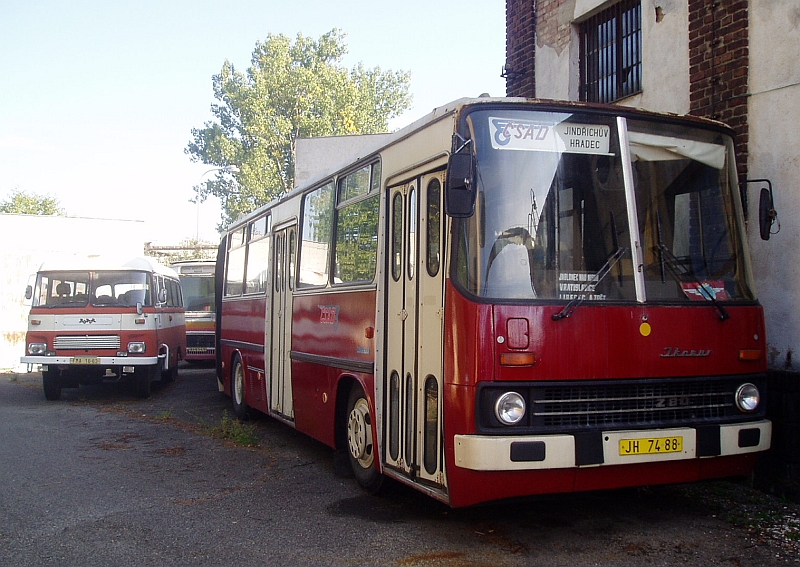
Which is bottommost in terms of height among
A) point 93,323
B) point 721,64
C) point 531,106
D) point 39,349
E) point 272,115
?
point 39,349

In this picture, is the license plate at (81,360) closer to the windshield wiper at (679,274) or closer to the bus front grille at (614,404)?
the bus front grille at (614,404)

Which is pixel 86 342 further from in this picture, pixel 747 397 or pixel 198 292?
pixel 747 397

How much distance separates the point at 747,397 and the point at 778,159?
2764mm

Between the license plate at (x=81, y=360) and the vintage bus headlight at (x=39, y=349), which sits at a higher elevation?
the vintage bus headlight at (x=39, y=349)

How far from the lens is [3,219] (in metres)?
40.9

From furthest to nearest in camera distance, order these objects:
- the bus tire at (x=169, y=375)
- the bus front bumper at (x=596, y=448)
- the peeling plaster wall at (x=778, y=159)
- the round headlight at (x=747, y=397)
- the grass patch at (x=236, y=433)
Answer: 1. the bus tire at (x=169, y=375)
2. the grass patch at (x=236, y=433)
3. the peeling plaster wall at (x=778, y=159)
4. the round headlight at (x=747, y=397)
5. the bus front bumper at (x=596, y=448)

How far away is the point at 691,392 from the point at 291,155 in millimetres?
45237

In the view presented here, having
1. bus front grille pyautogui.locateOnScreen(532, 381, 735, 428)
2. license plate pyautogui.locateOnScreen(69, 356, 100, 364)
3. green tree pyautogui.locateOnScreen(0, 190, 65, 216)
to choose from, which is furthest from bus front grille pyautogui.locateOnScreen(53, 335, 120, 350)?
green tree pyautogui.locateOnScreen(0, 190, 65, 216)

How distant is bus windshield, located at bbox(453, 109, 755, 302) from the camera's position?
18.4 feet

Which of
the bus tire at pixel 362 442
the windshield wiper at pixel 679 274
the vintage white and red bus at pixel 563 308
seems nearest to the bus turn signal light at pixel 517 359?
the vintage white and red bus at pixel 563 308

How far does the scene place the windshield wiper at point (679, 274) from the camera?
591 cm

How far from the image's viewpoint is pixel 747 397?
610 centimetres

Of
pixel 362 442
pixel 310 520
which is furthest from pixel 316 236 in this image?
pixel 310 520

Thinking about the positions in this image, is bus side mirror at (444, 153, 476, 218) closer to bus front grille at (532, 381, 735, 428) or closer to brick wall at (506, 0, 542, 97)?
bus front grille at (532, 381, 735, 428)
